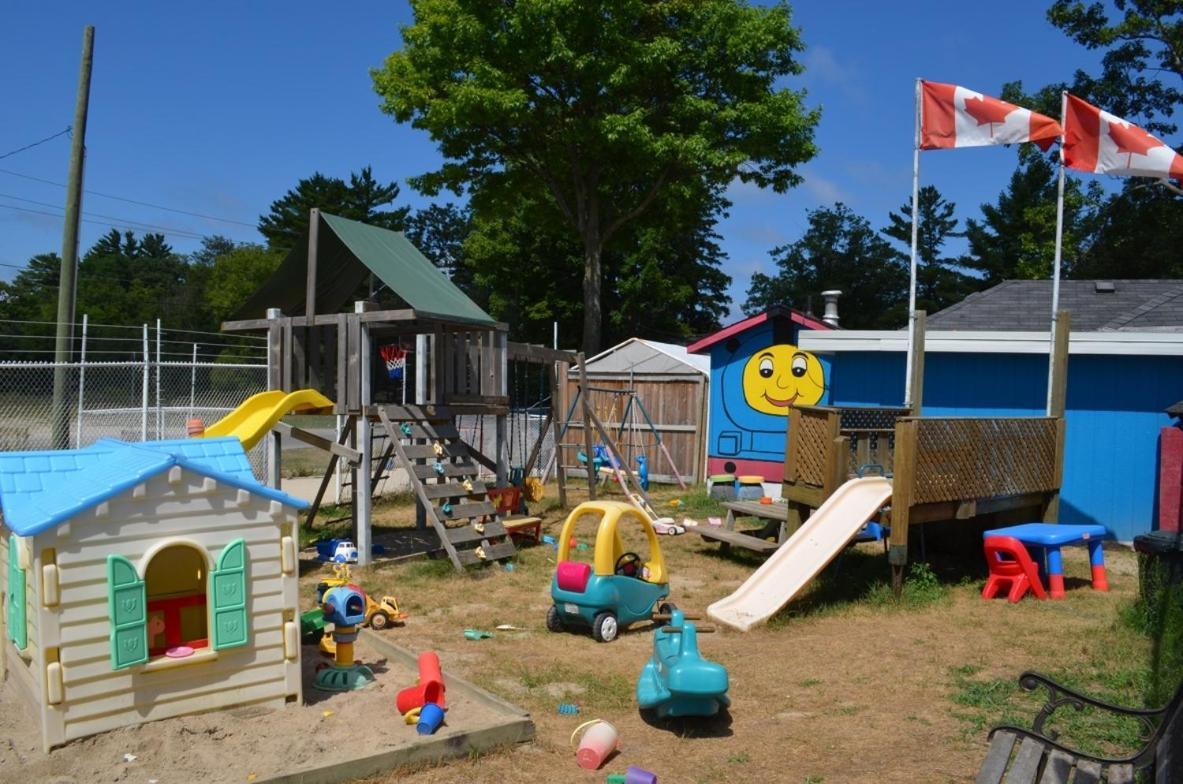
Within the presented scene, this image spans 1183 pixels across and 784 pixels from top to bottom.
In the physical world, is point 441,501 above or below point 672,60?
below

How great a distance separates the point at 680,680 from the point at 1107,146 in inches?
341

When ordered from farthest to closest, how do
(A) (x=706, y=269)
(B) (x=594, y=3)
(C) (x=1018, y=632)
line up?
1. (A) (x=706, y=269)
2. (B) (x=594, y=3)
3. (C) (x=1018, y=632)

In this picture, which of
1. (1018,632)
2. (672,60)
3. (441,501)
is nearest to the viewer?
(1018,632)

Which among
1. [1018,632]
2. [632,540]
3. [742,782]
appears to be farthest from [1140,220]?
[742,782]

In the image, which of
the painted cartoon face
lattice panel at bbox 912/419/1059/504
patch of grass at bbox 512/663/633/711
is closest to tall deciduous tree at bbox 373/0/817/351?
the painted cartoon face

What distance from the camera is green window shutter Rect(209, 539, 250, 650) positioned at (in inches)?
210

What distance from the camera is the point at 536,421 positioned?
24.7m

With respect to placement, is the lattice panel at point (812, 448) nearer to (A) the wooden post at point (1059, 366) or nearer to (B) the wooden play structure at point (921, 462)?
(B) the wooden play structure at point (921, 462)

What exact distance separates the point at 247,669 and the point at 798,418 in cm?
649

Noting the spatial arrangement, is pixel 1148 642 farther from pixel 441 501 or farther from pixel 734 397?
pixel 734 397

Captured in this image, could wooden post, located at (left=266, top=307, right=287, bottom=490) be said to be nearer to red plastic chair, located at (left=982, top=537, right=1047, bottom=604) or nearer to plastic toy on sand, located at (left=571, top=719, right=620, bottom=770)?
plastic toy on sand, located at (left=571, top=719, right=620, bottom=770)


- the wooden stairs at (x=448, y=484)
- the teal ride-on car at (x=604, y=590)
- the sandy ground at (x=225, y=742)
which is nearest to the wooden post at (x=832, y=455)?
the teal ride-on car at (x=604, y=590)

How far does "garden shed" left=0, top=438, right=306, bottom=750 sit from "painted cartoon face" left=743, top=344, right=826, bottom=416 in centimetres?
1265

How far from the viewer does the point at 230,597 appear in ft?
17.7
